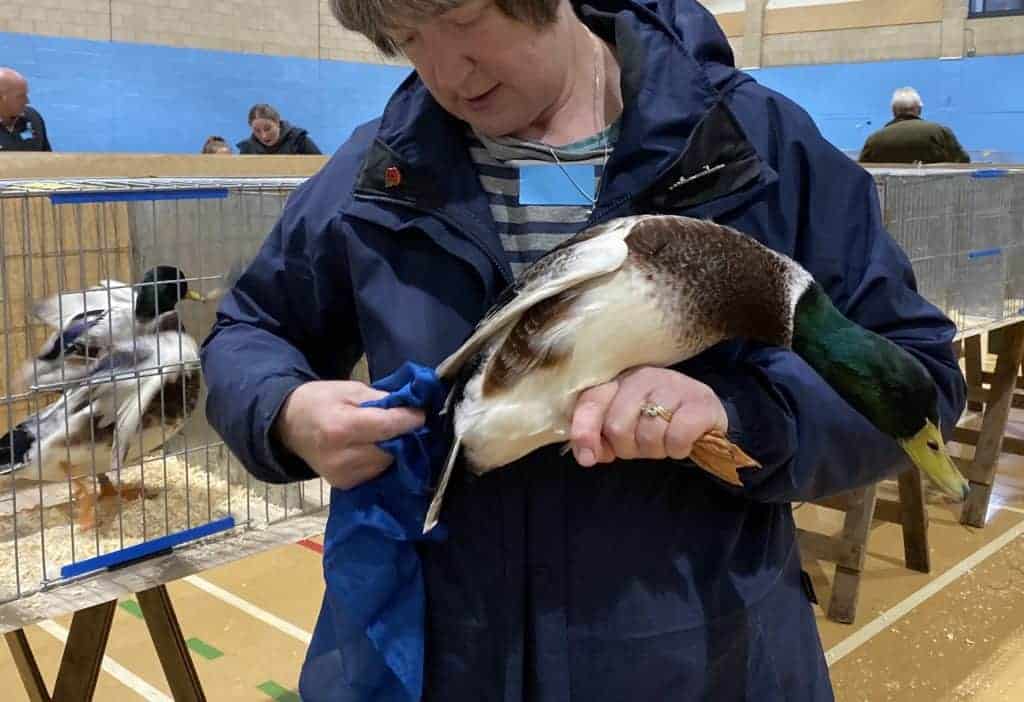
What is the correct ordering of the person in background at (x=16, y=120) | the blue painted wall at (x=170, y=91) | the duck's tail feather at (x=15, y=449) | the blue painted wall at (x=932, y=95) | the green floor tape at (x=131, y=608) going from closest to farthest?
the duck's tail feather at (x=15, y=449), the green floor tape at (x=131, y=608), the person in background at (x=16, y=120), the blue painted wall at (x=170, y=91), the blue painted wall at (x=932, y=95)

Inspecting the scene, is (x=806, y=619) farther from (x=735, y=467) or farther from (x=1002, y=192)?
(x=1002, y=192)

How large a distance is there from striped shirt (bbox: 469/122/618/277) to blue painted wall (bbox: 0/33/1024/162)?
6.33 meters

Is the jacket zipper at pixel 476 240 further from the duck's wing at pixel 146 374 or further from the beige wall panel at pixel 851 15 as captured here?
the beige wall panel at pixel 851 15

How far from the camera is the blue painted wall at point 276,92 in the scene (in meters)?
6.66

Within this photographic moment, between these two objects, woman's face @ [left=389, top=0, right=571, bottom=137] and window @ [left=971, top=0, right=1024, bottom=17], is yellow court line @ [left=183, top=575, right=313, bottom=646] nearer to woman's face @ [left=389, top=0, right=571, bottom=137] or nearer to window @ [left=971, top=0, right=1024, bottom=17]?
woman's face @ [left=389, top=0, right=571, bottom=137]

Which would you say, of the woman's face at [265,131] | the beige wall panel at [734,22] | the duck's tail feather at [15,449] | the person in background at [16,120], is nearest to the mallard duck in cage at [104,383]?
the duck's tail feather at [15,449]

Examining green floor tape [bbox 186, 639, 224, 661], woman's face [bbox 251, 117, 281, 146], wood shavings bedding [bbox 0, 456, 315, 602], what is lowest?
green floor tape [bbox 186, 639, 224, 661]

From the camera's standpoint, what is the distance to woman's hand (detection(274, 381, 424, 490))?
2.95ft

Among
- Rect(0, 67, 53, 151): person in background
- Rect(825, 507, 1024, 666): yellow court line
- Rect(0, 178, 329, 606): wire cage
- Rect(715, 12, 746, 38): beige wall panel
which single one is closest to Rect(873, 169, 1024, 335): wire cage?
Rect(825, 507, 1024, 666): yellow court line

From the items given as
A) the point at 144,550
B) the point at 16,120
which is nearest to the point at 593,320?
the point at 144,550

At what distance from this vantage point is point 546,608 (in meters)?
0.97

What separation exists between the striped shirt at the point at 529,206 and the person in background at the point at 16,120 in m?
4.60

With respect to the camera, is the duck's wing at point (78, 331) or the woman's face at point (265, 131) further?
the woman's face at point (265, 131)

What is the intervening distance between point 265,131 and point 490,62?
19.1 feet
